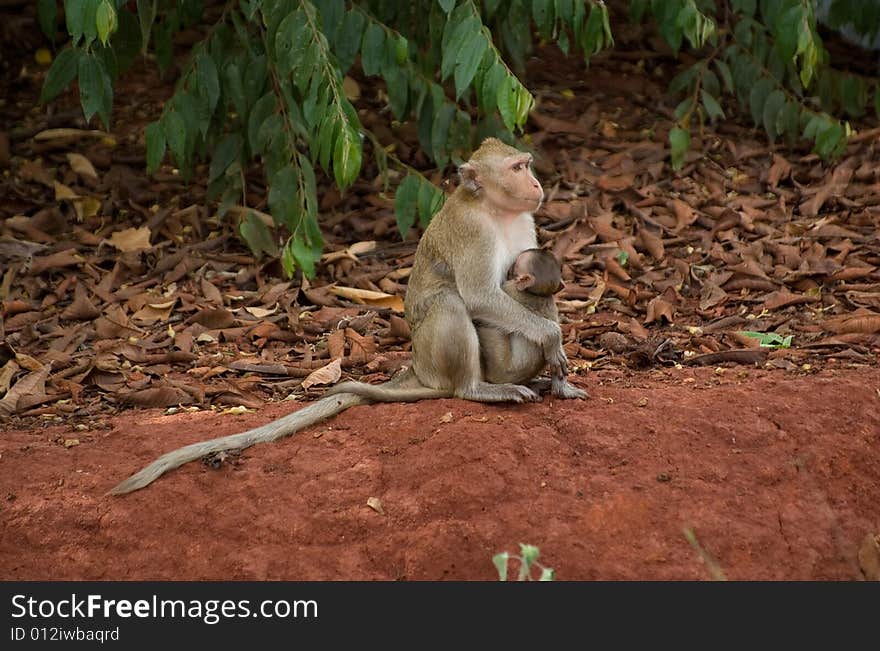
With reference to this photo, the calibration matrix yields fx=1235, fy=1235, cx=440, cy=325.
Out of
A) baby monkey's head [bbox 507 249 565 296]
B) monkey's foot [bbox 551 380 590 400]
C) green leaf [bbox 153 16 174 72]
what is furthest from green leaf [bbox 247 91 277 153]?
monkey's foot [bbox 551 380 590 400]

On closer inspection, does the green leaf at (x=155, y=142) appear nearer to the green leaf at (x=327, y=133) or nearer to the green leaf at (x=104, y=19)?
the green leaf at (x=327, y=133)

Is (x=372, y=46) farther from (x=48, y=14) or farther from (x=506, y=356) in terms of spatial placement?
(x=506, y=356)

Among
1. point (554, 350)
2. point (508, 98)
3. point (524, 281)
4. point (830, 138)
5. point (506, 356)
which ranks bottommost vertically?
point (506, 356)

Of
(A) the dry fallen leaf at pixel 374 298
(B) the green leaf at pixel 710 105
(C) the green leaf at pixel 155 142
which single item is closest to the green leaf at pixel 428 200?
(A) the dry fallen leaf at pixel 374 298

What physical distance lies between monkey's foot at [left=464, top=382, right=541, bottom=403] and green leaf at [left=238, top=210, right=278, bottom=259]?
3.42 metres

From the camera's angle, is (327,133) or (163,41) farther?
(163,41)

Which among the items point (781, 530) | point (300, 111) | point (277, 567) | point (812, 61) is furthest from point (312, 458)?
point (812, 61)

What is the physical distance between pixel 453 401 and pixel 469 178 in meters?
1.21

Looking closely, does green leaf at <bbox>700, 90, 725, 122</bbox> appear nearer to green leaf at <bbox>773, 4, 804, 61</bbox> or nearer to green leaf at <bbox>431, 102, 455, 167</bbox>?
green leaf at <bbox>773, 4, 804, 61</bbox>

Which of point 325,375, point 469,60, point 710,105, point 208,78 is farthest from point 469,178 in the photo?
point 710,105

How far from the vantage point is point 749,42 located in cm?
1110

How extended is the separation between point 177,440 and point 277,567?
4.14 feet

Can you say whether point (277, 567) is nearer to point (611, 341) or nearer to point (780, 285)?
point (611, 341)

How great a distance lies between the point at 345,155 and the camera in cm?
725
